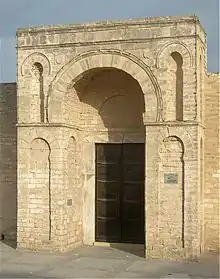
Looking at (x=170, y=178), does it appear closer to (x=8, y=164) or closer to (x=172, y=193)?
(x=172, y=193)

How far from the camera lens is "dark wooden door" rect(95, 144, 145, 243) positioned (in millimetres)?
13758

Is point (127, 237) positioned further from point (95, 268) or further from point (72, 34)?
point (72, 34)

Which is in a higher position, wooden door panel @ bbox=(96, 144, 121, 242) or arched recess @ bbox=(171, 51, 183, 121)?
arched recess @ bbox=(171, 51, 183, 121)

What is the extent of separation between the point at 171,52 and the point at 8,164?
558cm

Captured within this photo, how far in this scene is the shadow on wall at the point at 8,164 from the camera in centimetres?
1489

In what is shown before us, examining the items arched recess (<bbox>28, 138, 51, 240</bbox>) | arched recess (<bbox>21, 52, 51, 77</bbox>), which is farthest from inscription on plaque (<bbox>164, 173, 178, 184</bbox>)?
arched recess (<bbox>21, 52, 51, 77</bbox>)

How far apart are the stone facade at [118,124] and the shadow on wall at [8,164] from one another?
166 centimetres

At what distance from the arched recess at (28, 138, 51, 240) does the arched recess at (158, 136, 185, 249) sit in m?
2.71

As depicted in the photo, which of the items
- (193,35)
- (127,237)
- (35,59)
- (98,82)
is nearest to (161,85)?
(193,35)

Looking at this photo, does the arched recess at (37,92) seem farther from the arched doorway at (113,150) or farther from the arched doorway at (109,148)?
the arched doorway at (113,150)

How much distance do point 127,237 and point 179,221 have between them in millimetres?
2115

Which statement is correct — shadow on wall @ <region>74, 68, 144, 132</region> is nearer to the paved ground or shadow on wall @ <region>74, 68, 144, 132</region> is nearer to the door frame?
the door frame

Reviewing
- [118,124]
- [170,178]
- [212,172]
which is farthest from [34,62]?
[212,172]

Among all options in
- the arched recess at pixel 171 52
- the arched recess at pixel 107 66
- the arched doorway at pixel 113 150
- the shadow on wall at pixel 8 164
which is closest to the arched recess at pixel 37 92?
the arched recess at pixel 107 66
